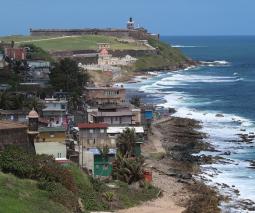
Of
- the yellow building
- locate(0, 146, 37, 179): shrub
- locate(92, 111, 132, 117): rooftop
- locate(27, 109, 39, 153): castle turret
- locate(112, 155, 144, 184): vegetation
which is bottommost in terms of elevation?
locate(112, 155, 144, 184): vegetation

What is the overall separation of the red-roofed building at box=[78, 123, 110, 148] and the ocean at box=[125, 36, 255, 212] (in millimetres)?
7473

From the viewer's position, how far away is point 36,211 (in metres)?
27.1

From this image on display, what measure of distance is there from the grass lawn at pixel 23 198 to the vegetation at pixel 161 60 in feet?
379

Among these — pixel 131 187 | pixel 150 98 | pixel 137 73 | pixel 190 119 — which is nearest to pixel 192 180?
pixel 131 187

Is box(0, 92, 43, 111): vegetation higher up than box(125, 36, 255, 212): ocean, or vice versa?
box(0, 92, 43, 111): vegetation

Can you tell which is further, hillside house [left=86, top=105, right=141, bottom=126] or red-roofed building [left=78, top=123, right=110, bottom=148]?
hillside house [left=86, top=105, right=141, bottom=126]

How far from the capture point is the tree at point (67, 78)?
2817 inches

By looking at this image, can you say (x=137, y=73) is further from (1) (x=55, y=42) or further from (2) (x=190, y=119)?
(2) (x=190, y=119)

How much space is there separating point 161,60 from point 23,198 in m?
135

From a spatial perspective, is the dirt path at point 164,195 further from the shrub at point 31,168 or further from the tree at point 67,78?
the tree at point 67,78

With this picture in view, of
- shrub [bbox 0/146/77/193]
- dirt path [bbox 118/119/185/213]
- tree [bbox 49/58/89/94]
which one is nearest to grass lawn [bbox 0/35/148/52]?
tree [bbox 49/58/89/94]

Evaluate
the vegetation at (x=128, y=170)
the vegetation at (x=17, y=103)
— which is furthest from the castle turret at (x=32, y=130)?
the vegetation at (x=17, y=103)

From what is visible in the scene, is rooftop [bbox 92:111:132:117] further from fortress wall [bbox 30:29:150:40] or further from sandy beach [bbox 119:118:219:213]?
fortress wall [bbox 30:29:150:40]

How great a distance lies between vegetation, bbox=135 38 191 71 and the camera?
495 feet
